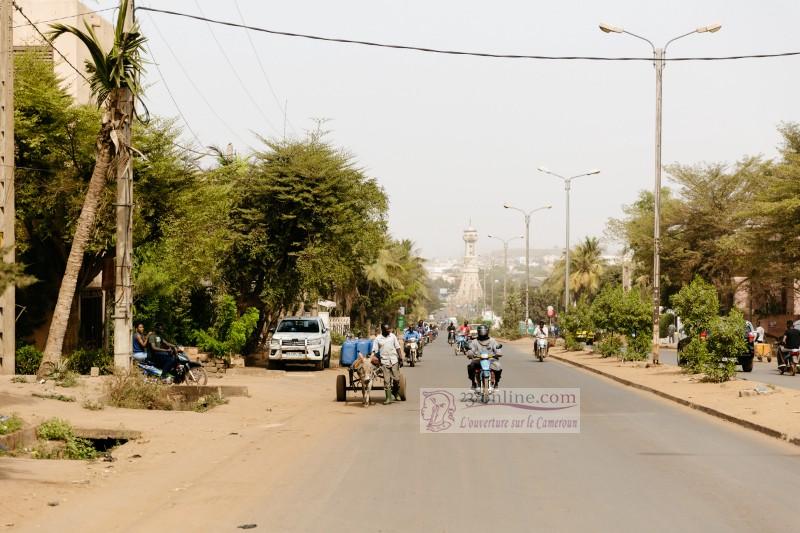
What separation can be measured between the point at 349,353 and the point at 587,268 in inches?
3415

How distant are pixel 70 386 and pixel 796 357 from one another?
75.0 feet

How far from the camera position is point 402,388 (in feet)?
72.0

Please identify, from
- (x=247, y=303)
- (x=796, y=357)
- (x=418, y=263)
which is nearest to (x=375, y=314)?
(x=418, y=263)

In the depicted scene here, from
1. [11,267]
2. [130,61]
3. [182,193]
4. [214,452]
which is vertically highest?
[130,61]

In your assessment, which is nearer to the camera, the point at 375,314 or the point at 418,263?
the point at 375,314

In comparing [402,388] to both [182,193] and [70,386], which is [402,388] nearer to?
[70,386]

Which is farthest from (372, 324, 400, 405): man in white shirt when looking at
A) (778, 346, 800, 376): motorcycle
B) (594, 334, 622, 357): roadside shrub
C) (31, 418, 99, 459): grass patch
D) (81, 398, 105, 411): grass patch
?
(594, 334, 622, 357): roadside shrub

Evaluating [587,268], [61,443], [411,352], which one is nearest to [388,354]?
[61,443]

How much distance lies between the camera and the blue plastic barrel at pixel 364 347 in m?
21.9

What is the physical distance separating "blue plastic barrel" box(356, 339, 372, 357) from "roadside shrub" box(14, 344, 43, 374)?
9.13 metres

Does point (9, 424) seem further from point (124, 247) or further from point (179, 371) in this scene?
point (179, 371)

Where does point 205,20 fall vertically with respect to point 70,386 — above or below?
above

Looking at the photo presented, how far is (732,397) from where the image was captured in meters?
21.6

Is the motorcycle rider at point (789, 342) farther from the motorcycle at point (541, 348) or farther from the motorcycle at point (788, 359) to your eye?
the motorcycle at point (541, 348)
